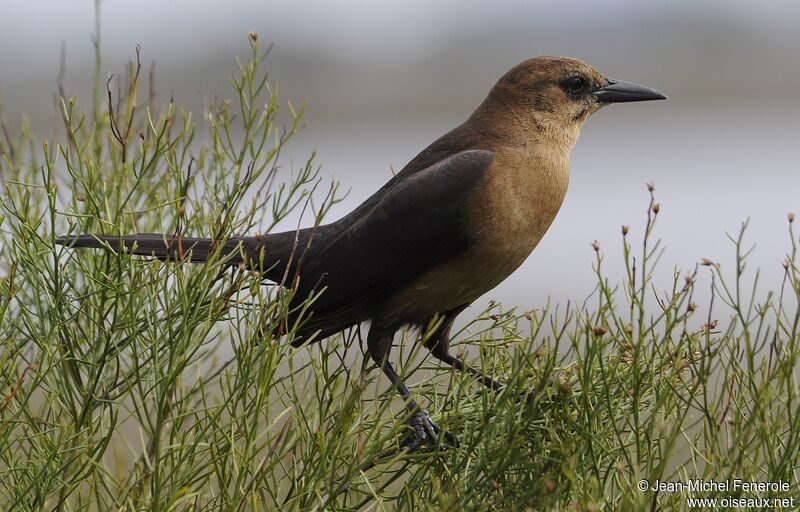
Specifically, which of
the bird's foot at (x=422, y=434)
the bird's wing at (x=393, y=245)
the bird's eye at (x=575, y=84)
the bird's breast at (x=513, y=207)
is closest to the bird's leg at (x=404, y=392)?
the bird's foot at (x=422, y=434)

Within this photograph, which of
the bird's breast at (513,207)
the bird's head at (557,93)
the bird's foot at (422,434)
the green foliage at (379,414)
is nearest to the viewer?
the green foliage at (379,414)

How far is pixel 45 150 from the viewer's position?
2475 millimetres

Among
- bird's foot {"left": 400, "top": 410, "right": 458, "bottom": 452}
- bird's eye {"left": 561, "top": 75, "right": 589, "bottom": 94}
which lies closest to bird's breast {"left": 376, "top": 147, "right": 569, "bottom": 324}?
bird's eye {"left": 561, "top": 75, "right": 589, "bottom": 94}

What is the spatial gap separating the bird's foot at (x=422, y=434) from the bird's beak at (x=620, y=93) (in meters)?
1.82

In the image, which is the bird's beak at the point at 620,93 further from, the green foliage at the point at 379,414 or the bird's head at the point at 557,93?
the green foliage at the point at 379,414

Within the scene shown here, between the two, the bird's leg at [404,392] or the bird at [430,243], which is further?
the bird at [430,243]

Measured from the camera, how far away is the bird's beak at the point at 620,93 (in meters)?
3.96

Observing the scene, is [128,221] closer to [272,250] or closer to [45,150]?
[272,250]

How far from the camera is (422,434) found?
2783 mm

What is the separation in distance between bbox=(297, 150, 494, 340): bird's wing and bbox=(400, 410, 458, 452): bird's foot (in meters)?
0.74

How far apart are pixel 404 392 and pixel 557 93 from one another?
1.50 m

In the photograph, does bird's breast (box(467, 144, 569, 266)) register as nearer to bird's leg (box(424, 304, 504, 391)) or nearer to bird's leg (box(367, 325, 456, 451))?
bird's leg (box(424, 304, 504, 391))

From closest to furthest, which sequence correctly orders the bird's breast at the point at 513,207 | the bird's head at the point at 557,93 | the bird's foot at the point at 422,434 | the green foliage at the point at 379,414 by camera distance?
the green foliage at the point at 379,414 < the bird's foot at the point at 422,434 < the bird's breast at the point at 513,207 < the bird's head at the point at 557,93

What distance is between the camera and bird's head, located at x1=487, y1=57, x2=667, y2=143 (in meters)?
3.91
